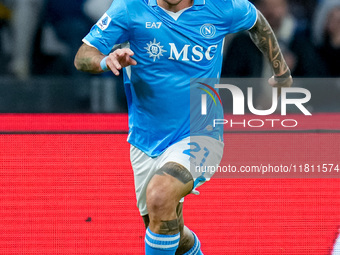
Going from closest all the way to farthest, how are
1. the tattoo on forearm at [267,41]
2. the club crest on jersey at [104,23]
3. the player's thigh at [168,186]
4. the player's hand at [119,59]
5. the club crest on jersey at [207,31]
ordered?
the player's hand at [119,59]
the player's thigh at [168,186]
the club crest on jersey at [104,23]
the club crest on jersey at [207,31]
the tattoo on forearm at [267,41]


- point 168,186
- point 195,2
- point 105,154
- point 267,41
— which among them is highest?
point 195,2

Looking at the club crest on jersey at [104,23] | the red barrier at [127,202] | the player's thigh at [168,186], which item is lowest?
the red barrier at [127,202]

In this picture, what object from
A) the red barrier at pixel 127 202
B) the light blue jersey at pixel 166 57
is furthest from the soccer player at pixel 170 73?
the red barrier at pixel 127 202

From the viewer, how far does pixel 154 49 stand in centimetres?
285

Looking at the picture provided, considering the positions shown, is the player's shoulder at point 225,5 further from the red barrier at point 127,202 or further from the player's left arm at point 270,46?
the red barrier at point 127,202

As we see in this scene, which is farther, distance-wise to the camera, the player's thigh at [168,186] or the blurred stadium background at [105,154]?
the blurred stadium background at [105,154]

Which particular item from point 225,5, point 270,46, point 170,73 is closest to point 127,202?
point 170,73

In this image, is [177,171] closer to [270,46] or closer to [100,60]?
[100,60]

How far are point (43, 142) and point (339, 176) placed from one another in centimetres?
216

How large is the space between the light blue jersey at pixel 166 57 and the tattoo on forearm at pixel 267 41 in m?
0.23

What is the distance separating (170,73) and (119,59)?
47 centimetres

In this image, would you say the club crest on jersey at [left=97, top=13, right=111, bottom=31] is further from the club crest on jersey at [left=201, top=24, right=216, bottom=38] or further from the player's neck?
the club crest on jersey at [left=201, top=24, right=216, bottom=38]

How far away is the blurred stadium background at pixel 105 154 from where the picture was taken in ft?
10.9

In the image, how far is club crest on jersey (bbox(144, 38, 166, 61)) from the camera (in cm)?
285
